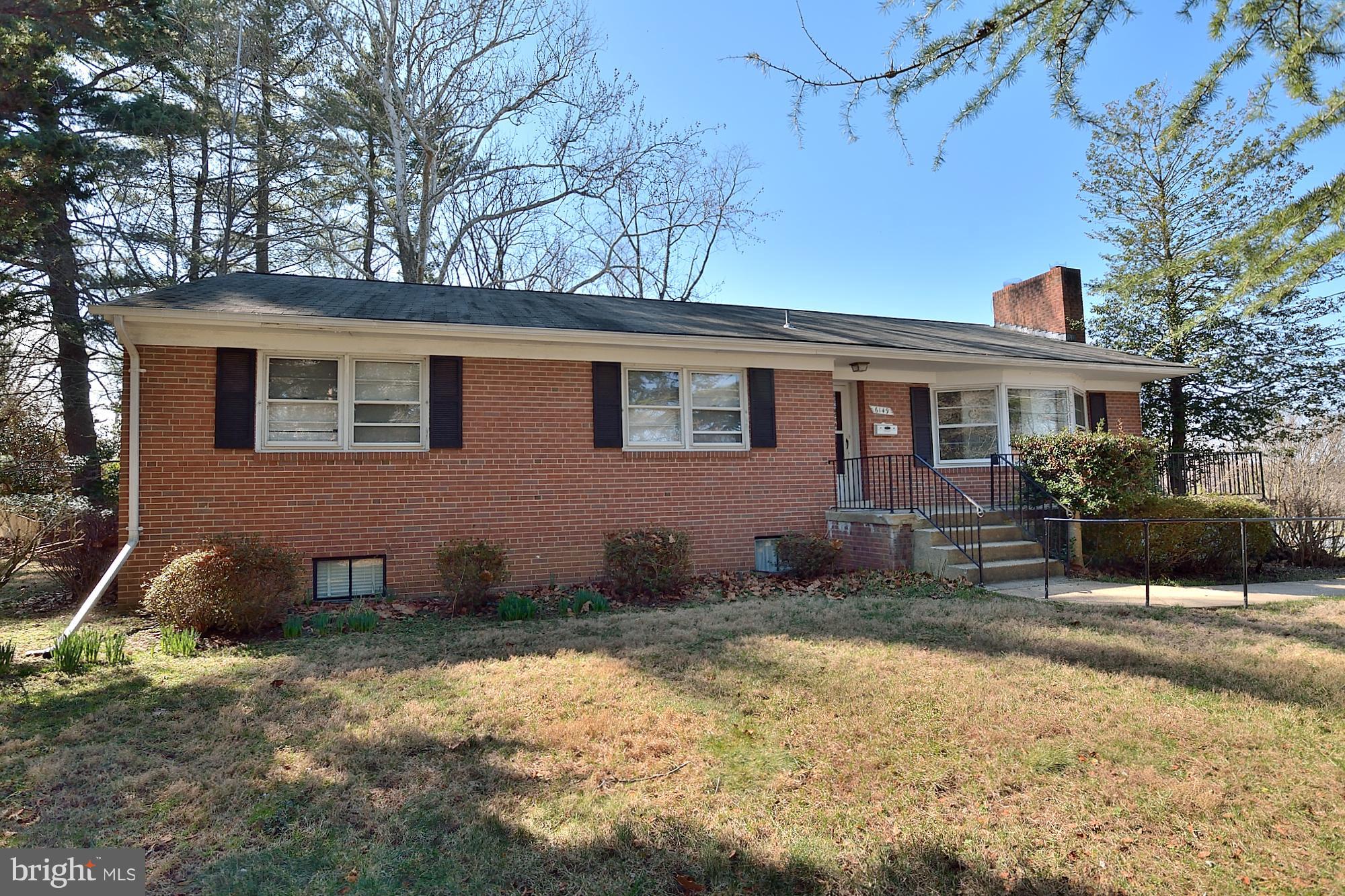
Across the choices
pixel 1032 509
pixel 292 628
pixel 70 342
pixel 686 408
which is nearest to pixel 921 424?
pixel 1032 509

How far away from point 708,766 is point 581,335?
616 centimetres

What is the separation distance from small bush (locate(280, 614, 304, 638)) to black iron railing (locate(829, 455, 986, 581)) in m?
7.11

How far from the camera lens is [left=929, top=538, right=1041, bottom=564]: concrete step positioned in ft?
29.1

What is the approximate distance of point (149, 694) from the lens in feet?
15.4

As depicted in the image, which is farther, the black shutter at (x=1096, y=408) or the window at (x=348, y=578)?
→ the black shutter at (x=1096, y=408)

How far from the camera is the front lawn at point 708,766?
2.62 meters

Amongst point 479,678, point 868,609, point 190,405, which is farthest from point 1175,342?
point 190,405

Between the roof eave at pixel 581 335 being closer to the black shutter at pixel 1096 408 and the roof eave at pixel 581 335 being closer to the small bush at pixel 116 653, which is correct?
the black shutter at pixel 1096 408

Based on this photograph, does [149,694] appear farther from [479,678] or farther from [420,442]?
[420,442]

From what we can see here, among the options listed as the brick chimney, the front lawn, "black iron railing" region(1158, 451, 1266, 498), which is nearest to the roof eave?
"black iron railing" region(1158, 451, 1266, 498)

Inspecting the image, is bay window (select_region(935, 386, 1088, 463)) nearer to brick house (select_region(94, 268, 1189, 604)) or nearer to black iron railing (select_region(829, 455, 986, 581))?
brick house (select_region(94, 268, 1189, 604))

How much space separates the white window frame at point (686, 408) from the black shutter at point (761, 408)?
2.5 inches

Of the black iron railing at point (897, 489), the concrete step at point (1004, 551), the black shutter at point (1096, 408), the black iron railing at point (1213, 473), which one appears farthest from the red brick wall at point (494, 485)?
the black iron railing at point (1213, 473)

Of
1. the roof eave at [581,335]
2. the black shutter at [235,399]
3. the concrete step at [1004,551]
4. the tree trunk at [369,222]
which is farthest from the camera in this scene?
the tree trunk at [369,222]
